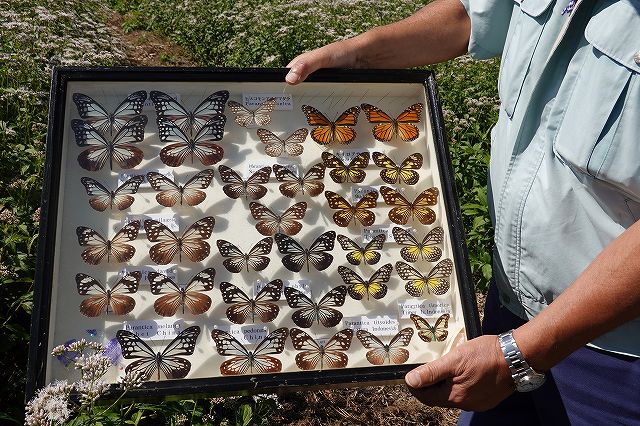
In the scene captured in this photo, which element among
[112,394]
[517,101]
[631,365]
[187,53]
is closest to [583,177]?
[517,101]

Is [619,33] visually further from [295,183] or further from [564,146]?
[295,183]

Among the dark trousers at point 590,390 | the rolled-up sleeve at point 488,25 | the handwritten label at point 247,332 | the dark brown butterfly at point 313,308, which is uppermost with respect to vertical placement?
the rolled-up sleeve at point 488,25

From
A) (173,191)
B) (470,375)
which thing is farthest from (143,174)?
(470,375)

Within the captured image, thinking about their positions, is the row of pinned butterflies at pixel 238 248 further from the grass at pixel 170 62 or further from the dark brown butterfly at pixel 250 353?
the grass at pixel 170 62

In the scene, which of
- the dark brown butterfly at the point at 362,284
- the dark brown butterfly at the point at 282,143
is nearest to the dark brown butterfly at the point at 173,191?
the dark brown butterfly at the point at 282,143

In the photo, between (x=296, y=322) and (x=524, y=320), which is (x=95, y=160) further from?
(x=524, y=320)

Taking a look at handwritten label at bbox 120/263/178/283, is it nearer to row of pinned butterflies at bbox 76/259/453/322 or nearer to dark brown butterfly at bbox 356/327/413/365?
row of pinned butterflies at bbox 76/259/453/322
